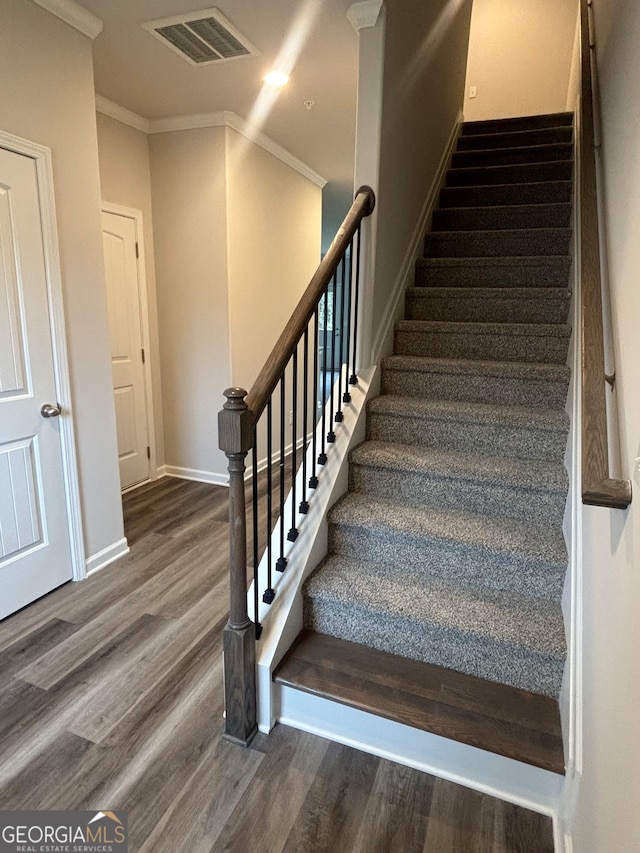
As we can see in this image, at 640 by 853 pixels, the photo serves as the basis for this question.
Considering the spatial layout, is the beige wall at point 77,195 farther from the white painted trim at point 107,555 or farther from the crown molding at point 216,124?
the crown molding at point 216,124

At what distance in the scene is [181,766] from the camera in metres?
1.53

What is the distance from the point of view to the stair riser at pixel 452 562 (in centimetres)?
176

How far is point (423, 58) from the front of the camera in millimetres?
2848

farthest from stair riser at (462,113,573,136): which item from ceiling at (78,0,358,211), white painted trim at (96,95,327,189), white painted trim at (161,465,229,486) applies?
white painted trim at (161,465,229,486)

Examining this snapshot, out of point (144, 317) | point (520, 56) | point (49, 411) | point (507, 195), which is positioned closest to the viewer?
point (49, 411)

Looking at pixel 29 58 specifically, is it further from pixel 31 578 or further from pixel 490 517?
pixel 490 517

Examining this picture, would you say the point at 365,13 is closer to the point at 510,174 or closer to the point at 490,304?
the point at 490,304

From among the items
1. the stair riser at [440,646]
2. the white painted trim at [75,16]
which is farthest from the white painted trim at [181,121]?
the stair riser at [440,646]

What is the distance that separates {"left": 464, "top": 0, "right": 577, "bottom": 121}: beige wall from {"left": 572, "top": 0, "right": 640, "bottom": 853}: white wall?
393 cm

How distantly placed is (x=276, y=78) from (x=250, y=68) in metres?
0.17

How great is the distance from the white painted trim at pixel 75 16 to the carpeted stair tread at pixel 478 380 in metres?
2.11

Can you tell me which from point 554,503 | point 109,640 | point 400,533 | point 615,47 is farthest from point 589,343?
point 109,640

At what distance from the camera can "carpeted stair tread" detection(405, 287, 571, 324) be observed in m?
2.67

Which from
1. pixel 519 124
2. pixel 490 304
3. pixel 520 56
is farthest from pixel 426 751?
pixel 520 56
